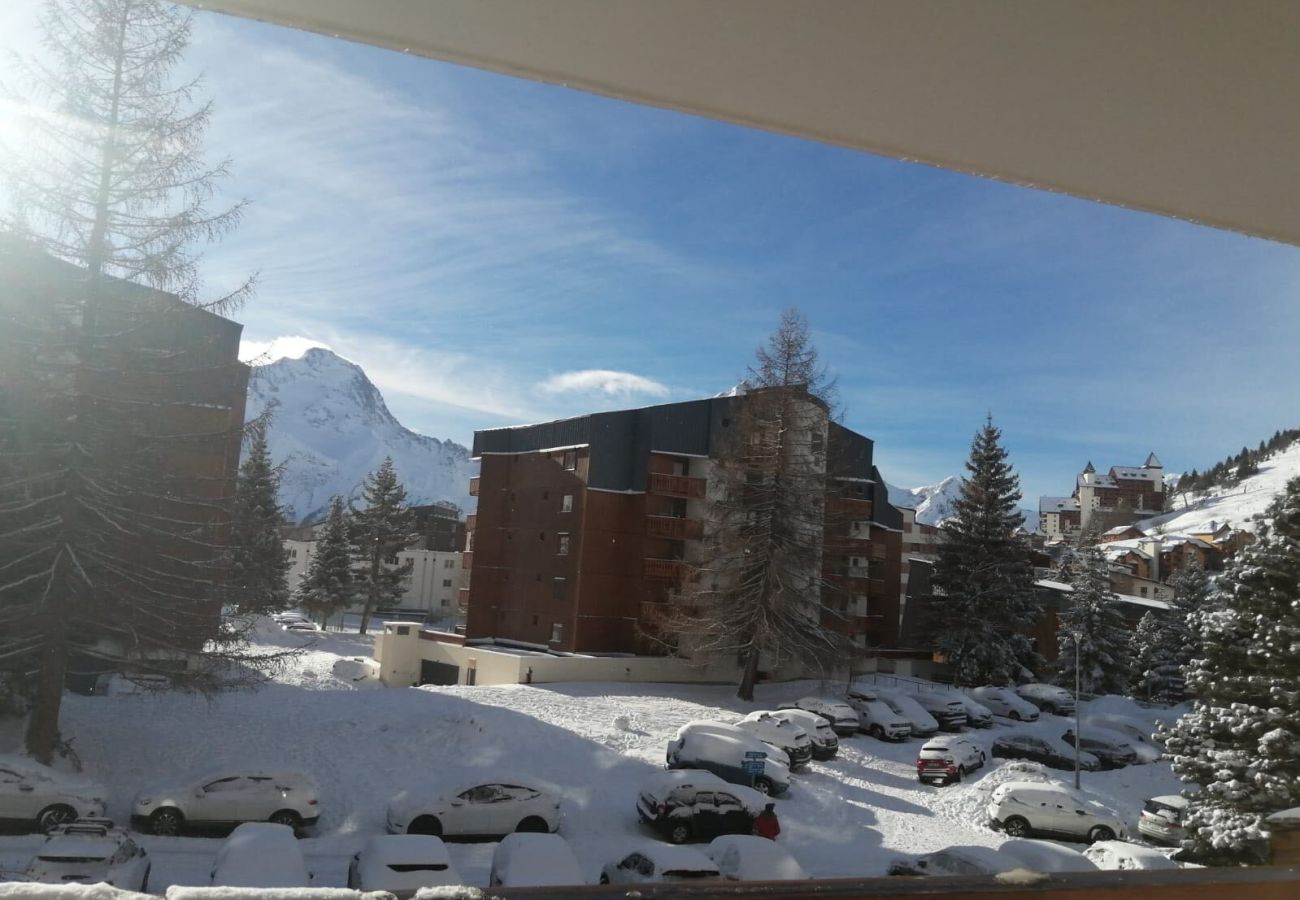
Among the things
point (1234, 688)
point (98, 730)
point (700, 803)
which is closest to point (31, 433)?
point (98, 730)

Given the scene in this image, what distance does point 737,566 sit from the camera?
625 inches

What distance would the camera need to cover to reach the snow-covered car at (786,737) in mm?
12047

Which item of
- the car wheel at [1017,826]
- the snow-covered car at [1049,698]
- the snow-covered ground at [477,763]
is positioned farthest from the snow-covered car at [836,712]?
the snow-covered car at [1049,698]

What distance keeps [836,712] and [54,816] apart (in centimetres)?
1131

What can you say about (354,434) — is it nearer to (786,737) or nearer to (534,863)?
(786,737)

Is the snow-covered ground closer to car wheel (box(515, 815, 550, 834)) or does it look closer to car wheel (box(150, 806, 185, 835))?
car wheel (box(150, 806, 185, 835))

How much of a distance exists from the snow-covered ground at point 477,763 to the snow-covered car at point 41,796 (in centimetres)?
32

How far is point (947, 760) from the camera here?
12.6m

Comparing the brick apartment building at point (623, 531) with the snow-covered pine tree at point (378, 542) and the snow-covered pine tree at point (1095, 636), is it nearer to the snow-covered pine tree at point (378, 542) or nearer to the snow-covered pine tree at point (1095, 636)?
the snow-covered pine tree at point (1095, 636)

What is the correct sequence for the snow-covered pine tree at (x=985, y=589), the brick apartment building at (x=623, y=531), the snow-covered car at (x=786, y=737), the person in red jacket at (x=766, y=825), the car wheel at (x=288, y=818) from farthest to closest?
the snow-covered pine tree at (x=985, y=589) < the brick apartment building at (x=623, y=531) < the snow-covered car at (x=786, y=737) < the person in red jacket at (x=766, y=825) < the car wheel at (x=288, y=818)

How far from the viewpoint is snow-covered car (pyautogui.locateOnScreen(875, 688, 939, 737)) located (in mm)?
15250

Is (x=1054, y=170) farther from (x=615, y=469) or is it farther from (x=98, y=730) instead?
(x=615, y=469)

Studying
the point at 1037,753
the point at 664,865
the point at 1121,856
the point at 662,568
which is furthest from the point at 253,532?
the point at 1037,753

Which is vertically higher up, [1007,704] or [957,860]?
[957,860]
